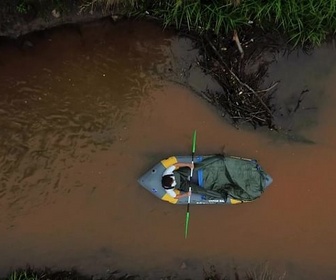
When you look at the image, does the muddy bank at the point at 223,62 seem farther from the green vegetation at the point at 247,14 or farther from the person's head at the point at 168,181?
the person's head at the point at 168,181

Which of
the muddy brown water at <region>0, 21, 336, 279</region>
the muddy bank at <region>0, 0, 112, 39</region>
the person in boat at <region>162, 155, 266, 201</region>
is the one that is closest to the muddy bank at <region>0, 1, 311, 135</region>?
the muddy bank at <region>0, 0, 112, 39</region>

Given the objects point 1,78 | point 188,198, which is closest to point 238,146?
point 188,198

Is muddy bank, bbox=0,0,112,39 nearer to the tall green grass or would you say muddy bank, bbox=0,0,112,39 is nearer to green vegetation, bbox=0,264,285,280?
the tall green grass

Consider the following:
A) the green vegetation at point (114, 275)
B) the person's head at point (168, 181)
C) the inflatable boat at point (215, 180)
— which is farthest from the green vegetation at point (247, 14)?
the green vegetation at point (114, 275)

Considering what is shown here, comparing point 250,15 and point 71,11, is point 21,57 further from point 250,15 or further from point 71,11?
point 250,15

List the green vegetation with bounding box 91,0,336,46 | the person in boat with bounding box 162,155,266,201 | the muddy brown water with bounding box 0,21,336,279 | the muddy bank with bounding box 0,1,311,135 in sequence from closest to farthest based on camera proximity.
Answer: the green vegetation with bounding box 91,0,336,46, the muddy bank with bounding box 0,1,311,135, the person in boat with bounding box 162,155,266,201, the muddy brown water with bounding box 0,21,336,279

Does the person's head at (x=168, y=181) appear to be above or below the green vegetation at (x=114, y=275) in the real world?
above

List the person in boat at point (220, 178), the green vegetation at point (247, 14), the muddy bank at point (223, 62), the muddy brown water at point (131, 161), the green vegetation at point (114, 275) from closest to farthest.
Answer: the green vegetation at point (247, 14) → the muddy bank at point (223, 62) → the person in boat at point (220, 178) → the green vegetation at point (114, 275) → the muddy brown water at point (131, 161)

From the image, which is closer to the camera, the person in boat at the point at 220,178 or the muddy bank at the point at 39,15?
the muddy bank at the point at 39,15
